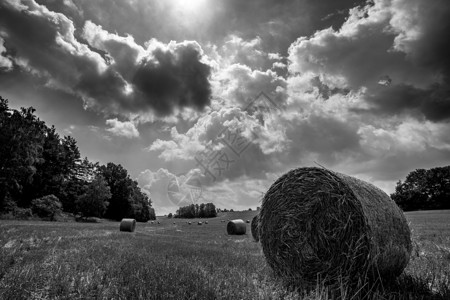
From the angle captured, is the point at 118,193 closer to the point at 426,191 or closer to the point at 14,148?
the point at 14,148

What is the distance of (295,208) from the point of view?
6.65 metres

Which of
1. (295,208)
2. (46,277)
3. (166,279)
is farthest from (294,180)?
(46,277)

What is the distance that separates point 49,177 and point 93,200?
10.4 m

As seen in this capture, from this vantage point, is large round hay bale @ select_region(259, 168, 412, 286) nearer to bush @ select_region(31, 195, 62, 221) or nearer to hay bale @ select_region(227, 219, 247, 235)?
hay bale @ select_region(227, 219, 247, 235)

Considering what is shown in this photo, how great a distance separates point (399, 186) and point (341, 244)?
109 meters

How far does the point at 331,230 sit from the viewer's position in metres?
5.79

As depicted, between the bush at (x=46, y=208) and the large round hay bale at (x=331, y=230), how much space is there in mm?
48657

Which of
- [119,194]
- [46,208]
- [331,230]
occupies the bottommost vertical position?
[331,230]

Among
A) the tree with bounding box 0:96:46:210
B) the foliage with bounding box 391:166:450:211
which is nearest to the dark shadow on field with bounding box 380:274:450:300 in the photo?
the tree with bounding box 0:96:46:210

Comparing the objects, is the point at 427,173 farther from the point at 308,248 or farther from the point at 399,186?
the point at 308,248

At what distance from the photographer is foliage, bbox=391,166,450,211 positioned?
86.2m

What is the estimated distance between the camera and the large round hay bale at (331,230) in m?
5.15

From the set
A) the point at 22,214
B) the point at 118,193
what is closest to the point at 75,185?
the point at 118,193

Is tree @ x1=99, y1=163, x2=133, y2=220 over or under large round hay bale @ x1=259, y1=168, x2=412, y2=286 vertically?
over
